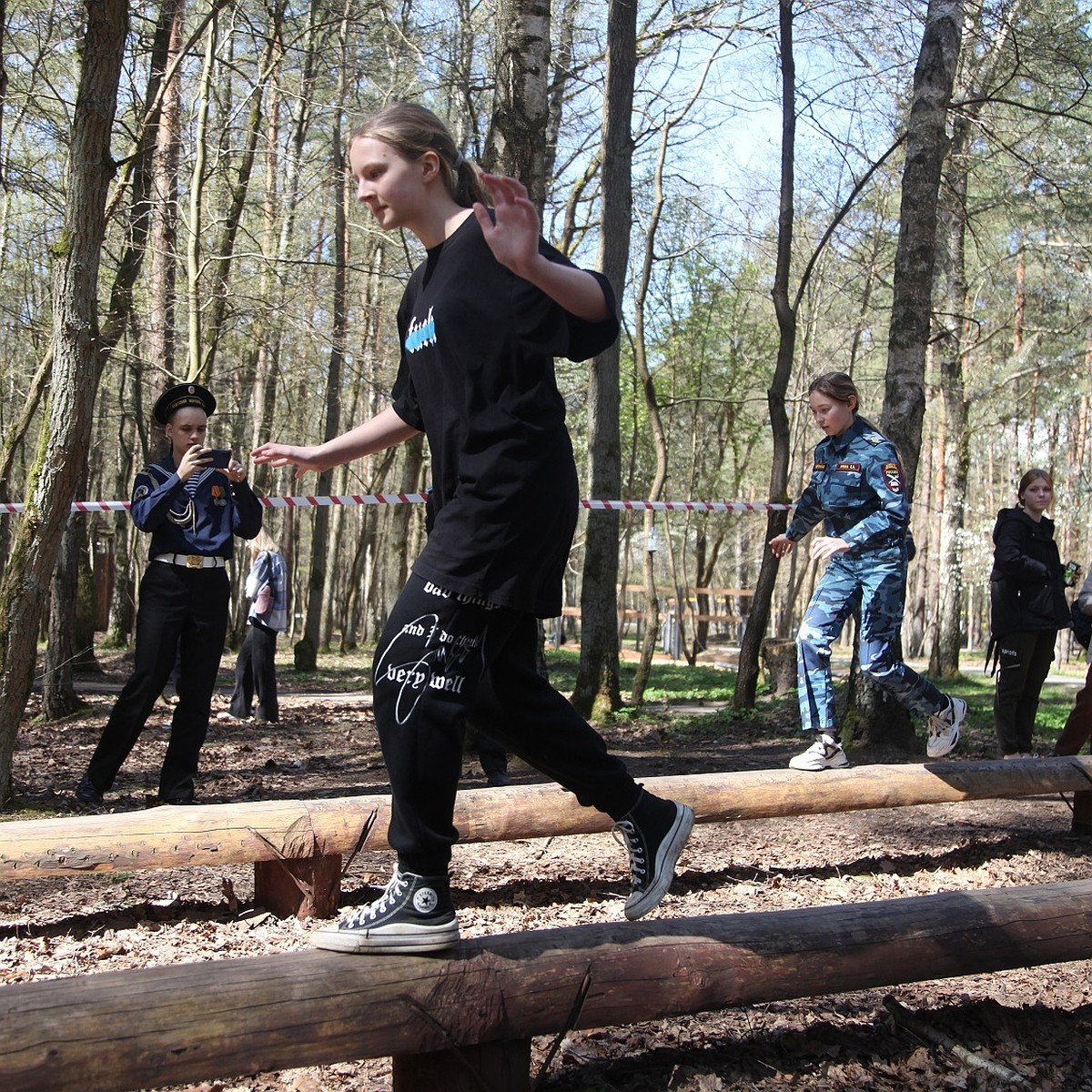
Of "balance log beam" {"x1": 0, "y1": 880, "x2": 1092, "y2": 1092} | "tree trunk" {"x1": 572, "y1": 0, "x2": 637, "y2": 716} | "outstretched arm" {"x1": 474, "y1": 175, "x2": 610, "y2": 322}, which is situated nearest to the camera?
"balance log beam" {"x1": 0, "y1": 880, "x2": 1092, "y2": 1092}

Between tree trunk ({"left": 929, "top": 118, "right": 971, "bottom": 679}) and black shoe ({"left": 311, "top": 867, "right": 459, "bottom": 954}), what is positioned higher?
tree trunk ({"left": 929, "top": 118, "right": 971, "bottom": 679})

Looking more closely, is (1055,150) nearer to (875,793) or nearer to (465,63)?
(465,63)

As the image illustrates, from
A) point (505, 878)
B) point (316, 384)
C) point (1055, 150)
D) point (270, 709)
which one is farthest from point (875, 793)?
point (316, 384)

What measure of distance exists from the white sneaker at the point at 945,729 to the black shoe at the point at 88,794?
4283 mm

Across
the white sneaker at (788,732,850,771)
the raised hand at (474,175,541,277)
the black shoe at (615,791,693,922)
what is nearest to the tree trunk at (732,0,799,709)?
the white sneaker at (788,732,850,771)

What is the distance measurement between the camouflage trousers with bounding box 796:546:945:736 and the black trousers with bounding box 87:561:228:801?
300 cm

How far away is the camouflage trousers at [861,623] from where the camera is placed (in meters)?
5.39

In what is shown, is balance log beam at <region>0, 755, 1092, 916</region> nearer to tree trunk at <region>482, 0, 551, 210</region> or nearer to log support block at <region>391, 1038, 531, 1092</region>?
log support block at <region>391, 1038, 531, 1092</region>

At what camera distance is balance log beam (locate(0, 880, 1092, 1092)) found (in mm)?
2328

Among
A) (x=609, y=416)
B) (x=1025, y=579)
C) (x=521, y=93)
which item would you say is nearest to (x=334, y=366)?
(x=609, y=416)

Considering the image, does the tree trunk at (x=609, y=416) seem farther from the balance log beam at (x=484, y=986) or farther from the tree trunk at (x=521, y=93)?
the balance log beam at (x=484, y=986)

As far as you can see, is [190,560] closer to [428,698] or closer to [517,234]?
[428,698]

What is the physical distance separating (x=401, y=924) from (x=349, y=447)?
4.54 feet

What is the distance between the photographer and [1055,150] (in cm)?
1928
